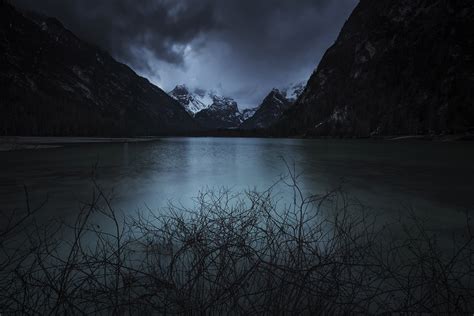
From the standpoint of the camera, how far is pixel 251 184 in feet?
46.4

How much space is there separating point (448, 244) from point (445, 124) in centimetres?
8720

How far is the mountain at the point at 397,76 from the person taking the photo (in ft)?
273

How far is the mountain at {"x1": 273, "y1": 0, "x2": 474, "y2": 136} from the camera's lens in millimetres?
83188

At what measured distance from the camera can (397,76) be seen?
116m

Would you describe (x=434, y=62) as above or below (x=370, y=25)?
below

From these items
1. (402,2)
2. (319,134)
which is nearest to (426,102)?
(319,134)

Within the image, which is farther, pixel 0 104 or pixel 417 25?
pixel 417 25

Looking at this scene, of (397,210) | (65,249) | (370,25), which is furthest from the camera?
(370,25)

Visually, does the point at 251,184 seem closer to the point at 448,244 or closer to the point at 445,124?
the point at 448,244

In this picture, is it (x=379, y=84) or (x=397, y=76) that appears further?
(x=379, y=84)

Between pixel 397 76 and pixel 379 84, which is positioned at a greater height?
pixel 397 76

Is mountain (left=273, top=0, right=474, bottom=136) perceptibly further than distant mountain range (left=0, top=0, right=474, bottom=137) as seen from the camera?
No

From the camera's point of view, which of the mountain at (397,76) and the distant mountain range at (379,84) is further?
the distant mountain range at (379,84)

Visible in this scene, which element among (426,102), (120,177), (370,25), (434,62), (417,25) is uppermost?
(370,25)
